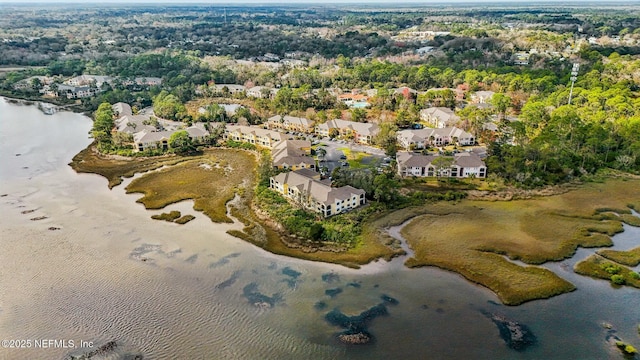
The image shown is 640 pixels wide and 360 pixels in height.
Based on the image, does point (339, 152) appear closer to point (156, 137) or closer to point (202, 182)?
point (202, 182)

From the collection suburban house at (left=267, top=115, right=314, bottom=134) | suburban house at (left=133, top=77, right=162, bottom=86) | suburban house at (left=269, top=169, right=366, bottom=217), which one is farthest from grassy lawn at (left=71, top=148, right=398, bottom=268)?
suburban house at (left=133, top=77, right=162, bottom=86)

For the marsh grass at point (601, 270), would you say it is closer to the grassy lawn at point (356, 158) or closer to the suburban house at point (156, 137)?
the grassy lawn at point (356, 158)

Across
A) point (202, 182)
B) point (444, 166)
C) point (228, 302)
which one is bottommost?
point (228, 302)

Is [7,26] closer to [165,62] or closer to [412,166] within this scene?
[165,62]

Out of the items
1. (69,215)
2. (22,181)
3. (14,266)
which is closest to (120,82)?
(22,181)

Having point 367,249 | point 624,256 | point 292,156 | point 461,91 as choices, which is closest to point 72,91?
point 292,156

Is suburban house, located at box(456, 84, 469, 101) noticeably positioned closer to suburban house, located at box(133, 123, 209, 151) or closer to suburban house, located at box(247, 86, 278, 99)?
suburban house, located at box(247, 86, 278, 99)
